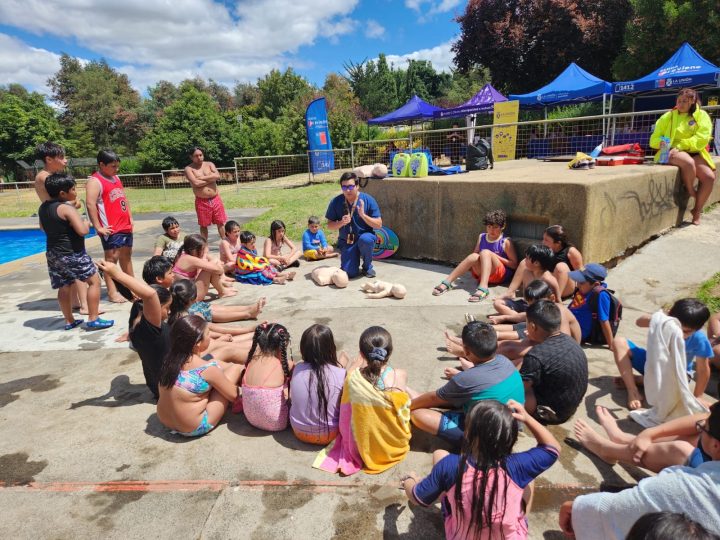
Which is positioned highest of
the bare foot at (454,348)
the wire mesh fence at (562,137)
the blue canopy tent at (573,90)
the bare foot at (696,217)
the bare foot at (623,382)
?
the blue canopy tent at (573,90)

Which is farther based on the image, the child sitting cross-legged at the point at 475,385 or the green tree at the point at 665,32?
the green tree at the point at 665,32

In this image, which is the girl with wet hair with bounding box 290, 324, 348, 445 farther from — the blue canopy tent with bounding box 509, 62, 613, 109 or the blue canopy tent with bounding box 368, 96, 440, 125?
the blue canopy tent with bounding box 368, 96, 440, 125

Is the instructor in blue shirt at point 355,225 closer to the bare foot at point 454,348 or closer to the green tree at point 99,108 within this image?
the bare foot at point 454,348

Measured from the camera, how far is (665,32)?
1869 cm

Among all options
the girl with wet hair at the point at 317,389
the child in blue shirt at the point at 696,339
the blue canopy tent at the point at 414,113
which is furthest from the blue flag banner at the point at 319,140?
the child in blue shirt at the point at 696,339

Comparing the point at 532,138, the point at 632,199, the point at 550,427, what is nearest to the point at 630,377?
the point at 550,427

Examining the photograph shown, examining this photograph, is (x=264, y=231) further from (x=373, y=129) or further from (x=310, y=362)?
(x=373, y=129)

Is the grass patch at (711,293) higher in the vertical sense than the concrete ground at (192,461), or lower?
higher

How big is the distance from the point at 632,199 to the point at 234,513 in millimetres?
5873

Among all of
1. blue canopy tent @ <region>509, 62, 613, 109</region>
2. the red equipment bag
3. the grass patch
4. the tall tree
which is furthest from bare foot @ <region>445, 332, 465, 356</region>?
the tall tree

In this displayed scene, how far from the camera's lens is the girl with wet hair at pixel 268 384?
10.2 feet

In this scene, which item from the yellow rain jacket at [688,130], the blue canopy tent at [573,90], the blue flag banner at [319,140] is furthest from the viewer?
the blue flag banner at [319,140]

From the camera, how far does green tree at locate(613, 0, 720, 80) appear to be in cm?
1745

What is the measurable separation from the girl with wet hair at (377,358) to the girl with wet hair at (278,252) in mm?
4408
